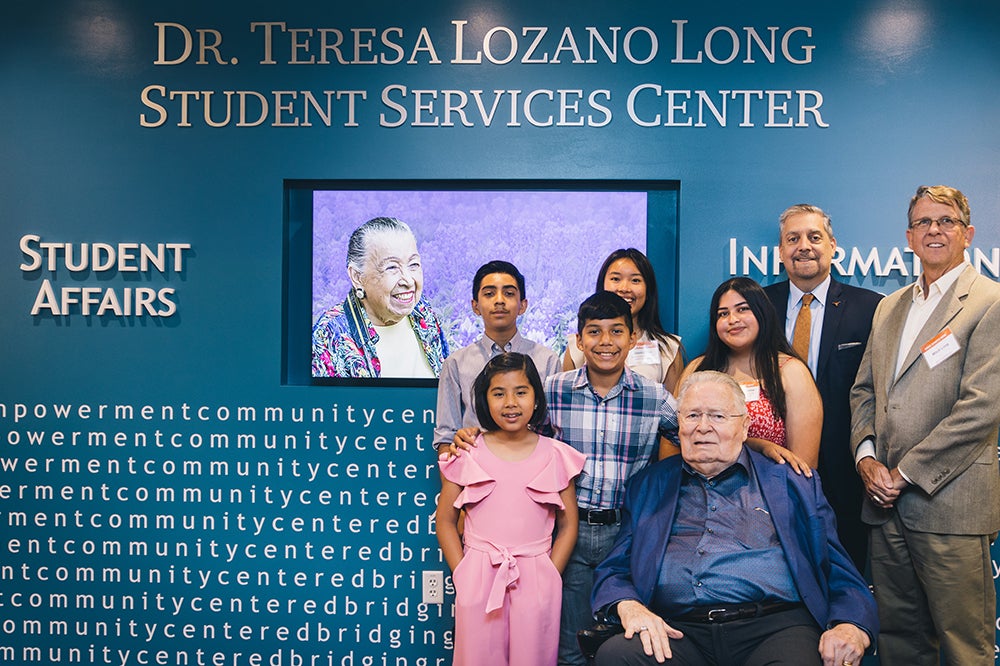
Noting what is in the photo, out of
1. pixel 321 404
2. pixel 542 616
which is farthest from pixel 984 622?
pixel 321 404

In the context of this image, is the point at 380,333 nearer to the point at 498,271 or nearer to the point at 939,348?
the point at 498,271

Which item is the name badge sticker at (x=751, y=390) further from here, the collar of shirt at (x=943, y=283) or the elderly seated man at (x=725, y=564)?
the collar of shirt at (x=943, y=283)

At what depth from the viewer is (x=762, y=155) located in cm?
332

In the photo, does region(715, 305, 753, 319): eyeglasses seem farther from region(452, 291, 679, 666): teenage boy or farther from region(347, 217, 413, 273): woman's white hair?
region(347, 217, 413, 273): woman's white hair

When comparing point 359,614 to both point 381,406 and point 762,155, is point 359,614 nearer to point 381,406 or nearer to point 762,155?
point 381,406

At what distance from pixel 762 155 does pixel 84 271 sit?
292cm

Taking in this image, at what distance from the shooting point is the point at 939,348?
2.66m

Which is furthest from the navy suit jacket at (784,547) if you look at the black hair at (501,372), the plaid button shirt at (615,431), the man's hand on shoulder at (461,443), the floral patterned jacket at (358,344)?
the floral patterned jacket at (358,344)

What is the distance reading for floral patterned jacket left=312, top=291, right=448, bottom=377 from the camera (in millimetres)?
3432

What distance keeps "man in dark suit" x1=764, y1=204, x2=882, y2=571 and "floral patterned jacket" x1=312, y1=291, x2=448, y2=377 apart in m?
1.45

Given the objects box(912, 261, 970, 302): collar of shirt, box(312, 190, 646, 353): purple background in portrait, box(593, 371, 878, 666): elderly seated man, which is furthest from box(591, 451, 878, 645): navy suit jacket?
box(312, 190, 646, 353): purple background in portrait

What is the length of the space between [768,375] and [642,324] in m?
0.60

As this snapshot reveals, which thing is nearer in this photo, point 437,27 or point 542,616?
point 542,616

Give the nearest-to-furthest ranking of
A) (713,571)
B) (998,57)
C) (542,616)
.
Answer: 1. (713,571)
2. (542,616)
3. (998,57)
